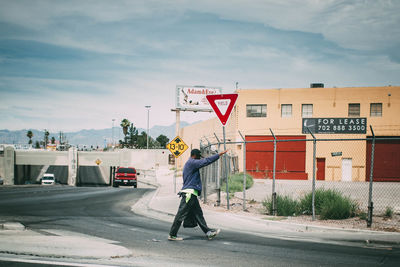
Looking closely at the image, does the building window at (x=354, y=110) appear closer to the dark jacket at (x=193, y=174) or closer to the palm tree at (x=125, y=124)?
the dark jacket at (x=193, y=174)

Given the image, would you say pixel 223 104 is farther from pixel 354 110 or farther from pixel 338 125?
pixel 354 110

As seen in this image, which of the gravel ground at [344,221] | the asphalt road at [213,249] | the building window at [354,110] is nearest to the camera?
the asphalt road at [213,249]

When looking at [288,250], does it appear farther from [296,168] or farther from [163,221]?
[296,168]

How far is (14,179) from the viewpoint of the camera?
6194 cm

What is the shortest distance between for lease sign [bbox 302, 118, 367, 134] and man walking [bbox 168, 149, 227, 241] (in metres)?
28.2

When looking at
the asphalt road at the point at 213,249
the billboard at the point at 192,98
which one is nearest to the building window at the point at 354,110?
the billboard at the point at 192,98

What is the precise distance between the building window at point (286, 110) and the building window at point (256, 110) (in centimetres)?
161

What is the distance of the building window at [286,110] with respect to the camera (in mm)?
36781

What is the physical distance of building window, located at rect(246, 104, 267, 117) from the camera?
3706cm

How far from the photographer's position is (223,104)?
12023 mm

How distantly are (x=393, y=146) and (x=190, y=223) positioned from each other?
105 feet

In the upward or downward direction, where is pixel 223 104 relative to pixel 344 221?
upward

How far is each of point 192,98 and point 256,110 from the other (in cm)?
1098

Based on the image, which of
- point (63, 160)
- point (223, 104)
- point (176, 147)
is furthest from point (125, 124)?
point (223, 104)
